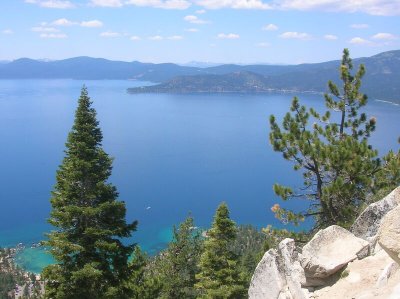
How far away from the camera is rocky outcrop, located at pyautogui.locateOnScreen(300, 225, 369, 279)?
10.1m

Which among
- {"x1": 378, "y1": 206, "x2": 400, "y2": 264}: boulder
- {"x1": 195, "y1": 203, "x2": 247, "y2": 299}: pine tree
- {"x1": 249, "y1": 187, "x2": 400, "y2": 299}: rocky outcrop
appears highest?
{"x1": 378, "y1": 206, "x2": 400, "y2": 264}: boulder

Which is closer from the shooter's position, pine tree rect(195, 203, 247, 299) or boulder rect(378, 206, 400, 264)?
boulder rect(378, 206, 400, 264)

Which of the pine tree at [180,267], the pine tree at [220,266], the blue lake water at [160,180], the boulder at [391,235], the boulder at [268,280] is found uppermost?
the boulder at [391,235]

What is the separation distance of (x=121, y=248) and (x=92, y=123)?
434cm

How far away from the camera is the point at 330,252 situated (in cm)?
1062

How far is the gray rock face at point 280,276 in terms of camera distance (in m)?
11.0

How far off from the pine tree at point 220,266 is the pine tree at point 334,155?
5.65 meters

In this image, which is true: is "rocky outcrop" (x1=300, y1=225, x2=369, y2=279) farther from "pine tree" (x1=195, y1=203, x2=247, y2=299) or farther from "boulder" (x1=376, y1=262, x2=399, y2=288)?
"pine tree" (x1=195, y1=203, x2=247, y2=299)

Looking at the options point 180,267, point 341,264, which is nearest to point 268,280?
point 341,264

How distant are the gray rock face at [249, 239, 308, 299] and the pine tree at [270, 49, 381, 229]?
3258 millimetres

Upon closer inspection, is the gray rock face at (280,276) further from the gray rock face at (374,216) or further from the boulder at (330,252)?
the gray rock face at (374,216)

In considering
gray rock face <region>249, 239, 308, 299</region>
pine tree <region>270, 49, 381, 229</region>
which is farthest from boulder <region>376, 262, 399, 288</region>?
pine tree <region>270, 49, 381, 229</region>

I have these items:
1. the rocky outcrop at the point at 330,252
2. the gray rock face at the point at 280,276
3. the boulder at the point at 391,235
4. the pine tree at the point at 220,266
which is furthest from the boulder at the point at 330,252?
the pine tree at the point at 220,266

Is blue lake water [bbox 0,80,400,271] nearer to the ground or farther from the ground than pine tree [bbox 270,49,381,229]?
nearer to the ground
